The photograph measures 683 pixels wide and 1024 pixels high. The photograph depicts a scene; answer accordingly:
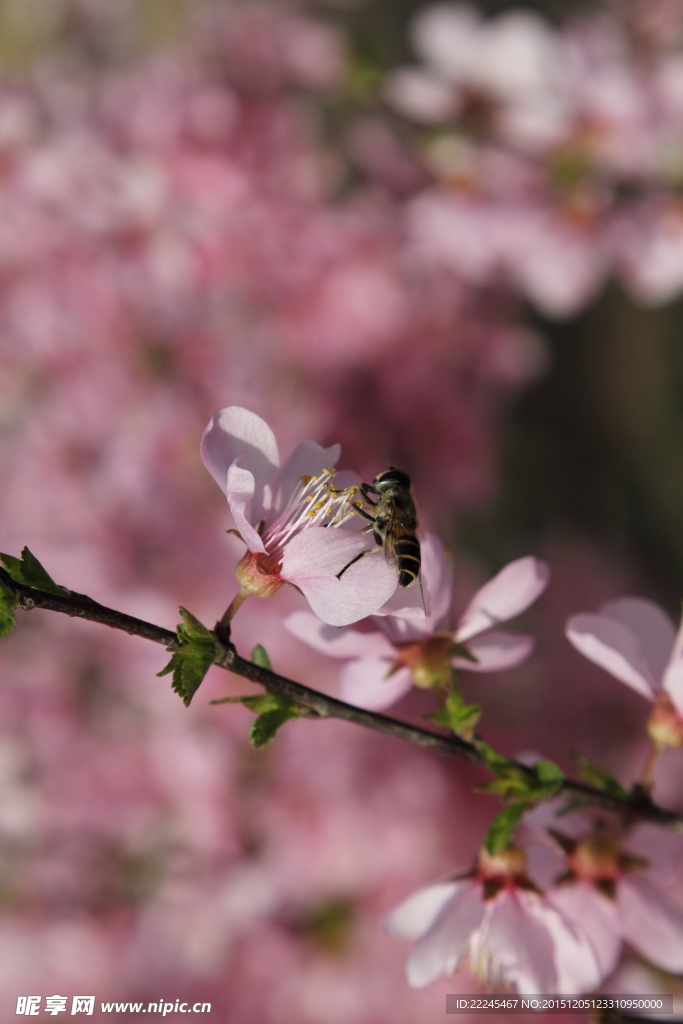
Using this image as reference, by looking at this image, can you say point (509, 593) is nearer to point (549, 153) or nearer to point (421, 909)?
point (421, 909)

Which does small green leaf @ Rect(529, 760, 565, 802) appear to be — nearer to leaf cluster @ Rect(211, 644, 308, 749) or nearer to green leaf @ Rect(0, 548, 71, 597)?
leaf cluster @ Rect(211, 644, 308, 749)

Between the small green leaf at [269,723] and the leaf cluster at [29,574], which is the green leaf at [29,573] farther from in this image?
the small green leaf at [269,723]

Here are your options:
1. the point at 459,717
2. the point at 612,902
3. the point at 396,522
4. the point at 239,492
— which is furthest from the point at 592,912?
the point at 239,492

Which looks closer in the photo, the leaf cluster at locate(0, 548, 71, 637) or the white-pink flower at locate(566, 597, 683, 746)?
the leaf cluster at locate(0, 548, 71, 637)

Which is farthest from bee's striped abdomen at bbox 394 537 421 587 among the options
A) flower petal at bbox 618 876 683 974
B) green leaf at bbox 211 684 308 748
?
flower petal at bbox 618 876 683 974

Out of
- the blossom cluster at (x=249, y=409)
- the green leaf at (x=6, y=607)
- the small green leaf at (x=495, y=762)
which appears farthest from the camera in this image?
the blossom cluster at (x=249, y=409)

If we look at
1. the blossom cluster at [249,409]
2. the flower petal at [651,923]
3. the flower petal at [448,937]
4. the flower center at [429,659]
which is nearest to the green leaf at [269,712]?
the flower center at [429,659]
